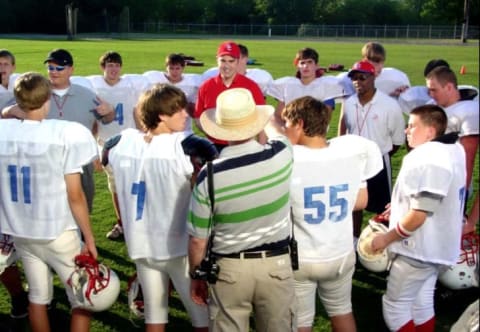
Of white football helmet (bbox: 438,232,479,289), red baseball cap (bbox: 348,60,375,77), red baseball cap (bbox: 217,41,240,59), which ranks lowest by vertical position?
white football helmet (bbox: 438,232,479,289)

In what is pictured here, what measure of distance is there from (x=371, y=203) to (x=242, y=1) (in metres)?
77.6

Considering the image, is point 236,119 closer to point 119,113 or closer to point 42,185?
point 42,185

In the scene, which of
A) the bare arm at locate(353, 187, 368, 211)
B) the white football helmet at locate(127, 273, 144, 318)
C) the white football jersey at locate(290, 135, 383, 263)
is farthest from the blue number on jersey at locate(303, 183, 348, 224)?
the white football helmet at locate(127, 273, 144, 318)

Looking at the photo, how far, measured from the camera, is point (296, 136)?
346 centimetres

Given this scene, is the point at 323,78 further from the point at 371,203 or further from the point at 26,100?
the point at 26,100

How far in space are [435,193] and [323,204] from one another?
2.28 ft

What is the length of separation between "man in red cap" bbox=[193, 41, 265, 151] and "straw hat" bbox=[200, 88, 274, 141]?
2.63 m

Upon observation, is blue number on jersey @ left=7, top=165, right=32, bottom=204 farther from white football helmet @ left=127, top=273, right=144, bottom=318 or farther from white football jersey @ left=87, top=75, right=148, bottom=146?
white football jersey @ left=87, top=75, right=148, bottom=146

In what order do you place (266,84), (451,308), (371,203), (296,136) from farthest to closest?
(266,84) < (371,203) < (451,308) < (296,136)

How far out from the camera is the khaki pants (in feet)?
10.1

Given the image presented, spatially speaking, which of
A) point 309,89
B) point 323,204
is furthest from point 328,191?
point 309,89

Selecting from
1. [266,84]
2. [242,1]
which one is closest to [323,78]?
[266,84]

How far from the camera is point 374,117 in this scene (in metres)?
5.78

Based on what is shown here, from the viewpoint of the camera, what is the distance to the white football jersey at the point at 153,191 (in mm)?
3406
